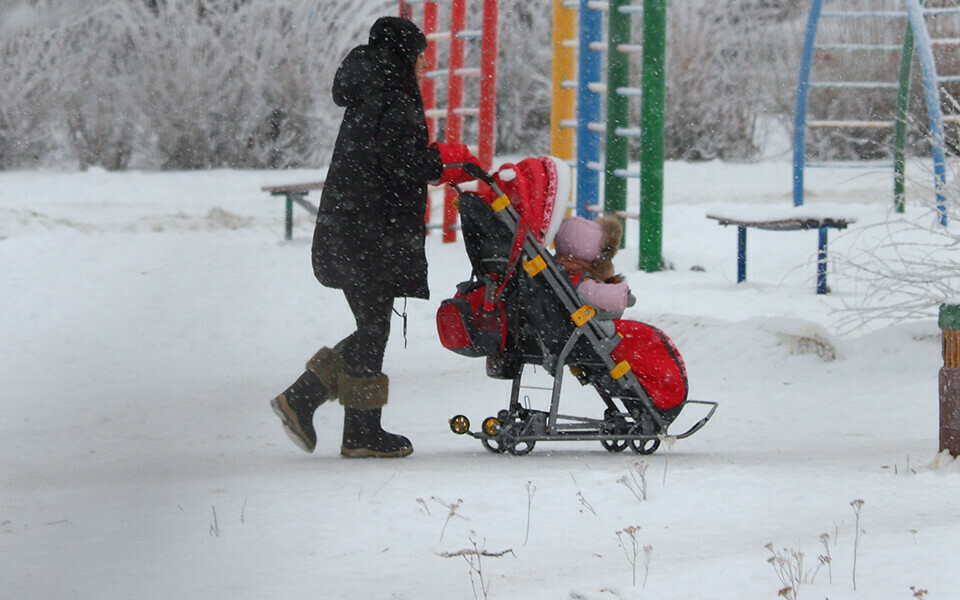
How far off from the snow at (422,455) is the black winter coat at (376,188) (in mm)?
671

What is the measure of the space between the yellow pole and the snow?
0.91 m

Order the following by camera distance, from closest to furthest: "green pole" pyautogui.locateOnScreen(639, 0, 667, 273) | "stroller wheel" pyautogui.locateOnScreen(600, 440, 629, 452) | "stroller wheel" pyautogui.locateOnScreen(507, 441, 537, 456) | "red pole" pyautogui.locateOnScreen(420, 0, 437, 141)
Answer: "stroller wheel" pyautogui.locateOnScreen(507, 441, 537, 456), "stroller wheel" pyautogui.locateOnScreen(600, 440, 629, 452), "green pole" pyautogui.locateOnScreen(639, 0, 667, 273), "red pole" pyautogui.locateOnScreen(420, 0, 437, 141)

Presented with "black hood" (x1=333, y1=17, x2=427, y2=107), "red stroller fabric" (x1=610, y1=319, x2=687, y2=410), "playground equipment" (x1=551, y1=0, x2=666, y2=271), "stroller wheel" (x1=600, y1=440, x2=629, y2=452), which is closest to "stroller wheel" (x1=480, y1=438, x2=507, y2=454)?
"stroller wheel" (x1=600, y1=440, x2=629, y2=452)

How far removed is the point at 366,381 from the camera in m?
4.91

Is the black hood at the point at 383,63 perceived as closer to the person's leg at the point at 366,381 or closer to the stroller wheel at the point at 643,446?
the person's leg at the point at 366,381

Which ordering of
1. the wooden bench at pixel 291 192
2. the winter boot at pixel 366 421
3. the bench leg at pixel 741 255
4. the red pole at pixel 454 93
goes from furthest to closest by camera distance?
1. the wooden bench at pixel 291 192
2. the red pole at pixel 454 93
3. the bench leg at pixel 741 255
4. the winter boot at pixel 366 421

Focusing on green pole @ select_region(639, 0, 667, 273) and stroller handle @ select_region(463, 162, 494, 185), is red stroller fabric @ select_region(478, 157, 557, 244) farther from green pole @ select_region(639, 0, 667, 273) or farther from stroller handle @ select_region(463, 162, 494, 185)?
green pole @ select_region(639, 0, 667, 273)

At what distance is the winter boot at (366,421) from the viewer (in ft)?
16.1

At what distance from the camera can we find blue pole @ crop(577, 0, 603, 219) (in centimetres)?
972

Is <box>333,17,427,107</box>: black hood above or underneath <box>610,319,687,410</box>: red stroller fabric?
above

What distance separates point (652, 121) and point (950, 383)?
4.72 meters

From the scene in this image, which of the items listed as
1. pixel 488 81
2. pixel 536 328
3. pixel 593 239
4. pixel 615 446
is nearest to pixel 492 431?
pixel 536 328

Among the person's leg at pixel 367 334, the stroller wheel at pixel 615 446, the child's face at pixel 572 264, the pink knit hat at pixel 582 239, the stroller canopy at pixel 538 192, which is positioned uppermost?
the stroller canopy at pixel 538 192

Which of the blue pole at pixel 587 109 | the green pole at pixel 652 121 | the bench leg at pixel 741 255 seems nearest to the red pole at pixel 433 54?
the blue pole at pixel 587 109
